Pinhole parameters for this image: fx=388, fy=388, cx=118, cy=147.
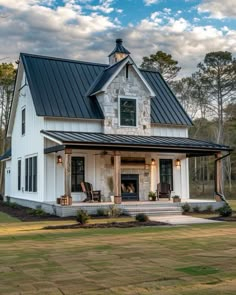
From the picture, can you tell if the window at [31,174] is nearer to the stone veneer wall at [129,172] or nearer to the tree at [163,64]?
the stone veneer wall at [129,172]

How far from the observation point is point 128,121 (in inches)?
732

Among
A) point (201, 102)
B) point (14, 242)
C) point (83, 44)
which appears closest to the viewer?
point (14, 242)

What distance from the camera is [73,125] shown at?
1775cm

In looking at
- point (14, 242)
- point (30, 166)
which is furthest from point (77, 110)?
point (14, 242)

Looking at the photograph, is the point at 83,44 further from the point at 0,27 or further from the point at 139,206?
the point at 0,27

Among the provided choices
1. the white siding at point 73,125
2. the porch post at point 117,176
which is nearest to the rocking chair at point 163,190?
the porch post at point 117,176

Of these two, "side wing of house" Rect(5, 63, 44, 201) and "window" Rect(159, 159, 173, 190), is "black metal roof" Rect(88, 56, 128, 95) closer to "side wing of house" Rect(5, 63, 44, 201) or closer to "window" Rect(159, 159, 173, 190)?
"side wing of house" Rect(5, 63, 44, 201)

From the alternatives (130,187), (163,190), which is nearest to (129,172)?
(130,187)

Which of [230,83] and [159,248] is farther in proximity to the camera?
[230,83]

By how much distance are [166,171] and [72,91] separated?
6.06 meters

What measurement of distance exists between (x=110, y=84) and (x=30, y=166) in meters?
5.68

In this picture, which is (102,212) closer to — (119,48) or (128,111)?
(128,111)

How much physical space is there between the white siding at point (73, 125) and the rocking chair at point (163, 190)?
3.85m

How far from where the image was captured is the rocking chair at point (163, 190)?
1802 cm
